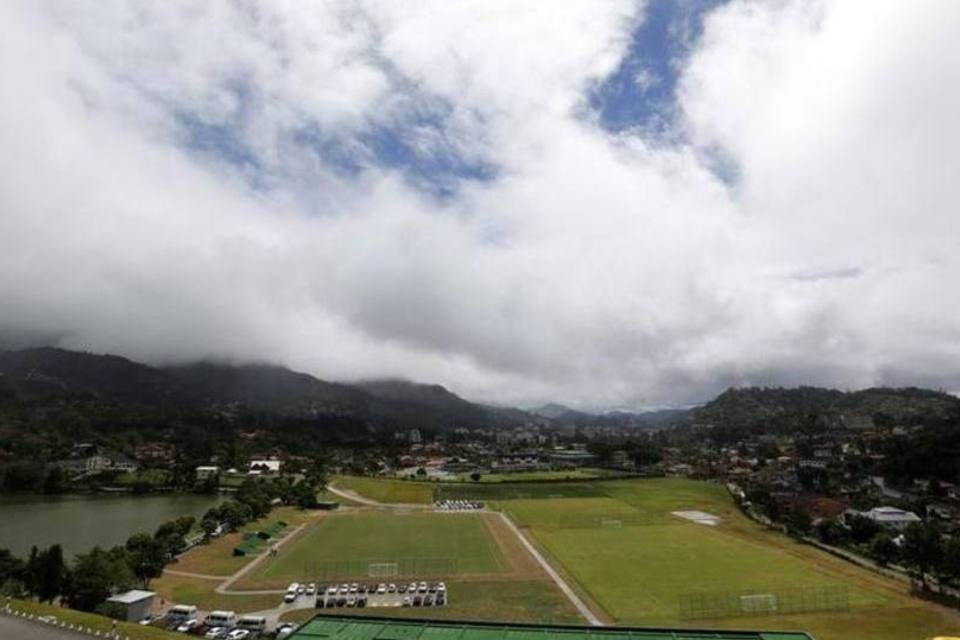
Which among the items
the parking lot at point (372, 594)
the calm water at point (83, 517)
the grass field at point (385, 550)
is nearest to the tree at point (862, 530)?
the grass field at point (385, 550)

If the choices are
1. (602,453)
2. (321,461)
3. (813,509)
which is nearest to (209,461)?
(321,461)

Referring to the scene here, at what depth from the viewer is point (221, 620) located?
110 ft

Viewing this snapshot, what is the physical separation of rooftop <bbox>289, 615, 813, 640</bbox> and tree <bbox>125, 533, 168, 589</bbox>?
81.1 ft

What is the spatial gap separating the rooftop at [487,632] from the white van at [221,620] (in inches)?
516

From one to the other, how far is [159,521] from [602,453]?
127988 millimetres

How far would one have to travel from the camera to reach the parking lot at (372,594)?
3841 cm

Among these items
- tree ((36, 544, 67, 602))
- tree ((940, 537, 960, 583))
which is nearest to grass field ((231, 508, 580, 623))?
tree ((36, 544, 67, 602))

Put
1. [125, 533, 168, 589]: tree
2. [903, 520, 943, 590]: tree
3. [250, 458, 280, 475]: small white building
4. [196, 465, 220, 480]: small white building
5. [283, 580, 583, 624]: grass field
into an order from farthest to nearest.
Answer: [250, 458, 280, 475]: small white building → [196, 465, 220, 480]: small white building → [903, 520, 943, 590]: tree → [125, 533, 168, 589]: tree → [283, 580, 583, 624]: grass field

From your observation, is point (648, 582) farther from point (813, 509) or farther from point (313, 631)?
point (813, 509)

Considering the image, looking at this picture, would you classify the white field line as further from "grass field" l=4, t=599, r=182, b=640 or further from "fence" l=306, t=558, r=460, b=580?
"grass field" l=4, t=599, r=182, b=640

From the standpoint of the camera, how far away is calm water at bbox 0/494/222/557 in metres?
59.5

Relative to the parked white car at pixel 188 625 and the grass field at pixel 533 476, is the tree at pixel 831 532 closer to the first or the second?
the parked white car at pixel 188 625

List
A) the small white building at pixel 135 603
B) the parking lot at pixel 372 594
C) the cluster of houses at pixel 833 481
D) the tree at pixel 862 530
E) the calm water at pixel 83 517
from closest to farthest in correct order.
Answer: the small white building at pixel 135 603 → the parking lot at pixel 372 594 → the calm water at pixel 83 517 → the tree at pixel 862 530 → the cluster of houses at pixel 833 481

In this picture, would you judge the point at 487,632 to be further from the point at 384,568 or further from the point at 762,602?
the point at 384,568
